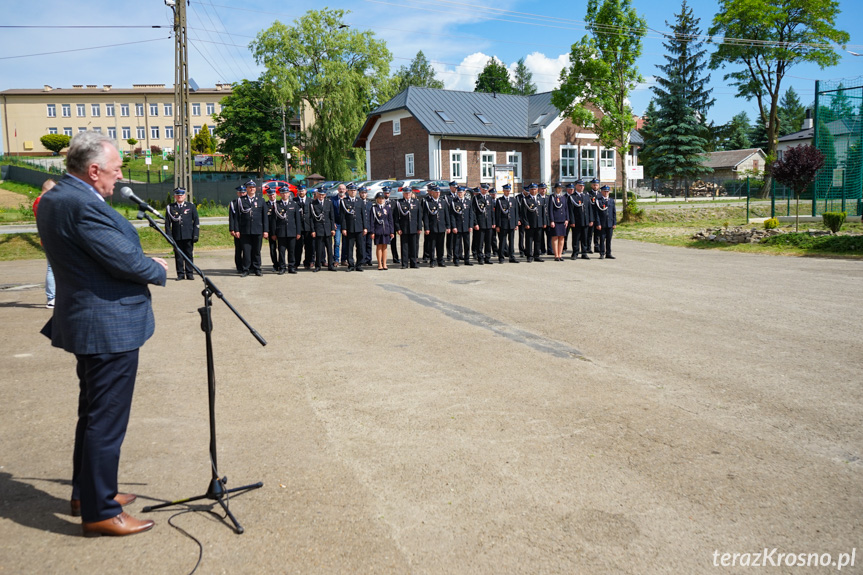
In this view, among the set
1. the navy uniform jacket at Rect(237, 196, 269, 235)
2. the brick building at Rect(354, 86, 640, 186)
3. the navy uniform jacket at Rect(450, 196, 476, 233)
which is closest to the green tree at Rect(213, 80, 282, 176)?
the brick building at Rect(354, 86, 640, 186)

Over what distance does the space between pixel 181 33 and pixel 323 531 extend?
74.4ft

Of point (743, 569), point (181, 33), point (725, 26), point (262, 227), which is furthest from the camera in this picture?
point (725, 26)

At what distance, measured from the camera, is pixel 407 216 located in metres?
17.2

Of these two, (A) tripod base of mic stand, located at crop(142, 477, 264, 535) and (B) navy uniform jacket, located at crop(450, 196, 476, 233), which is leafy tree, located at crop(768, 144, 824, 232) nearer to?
(B) navy uniform jacket, located at crop(450, 196, 476, 233)

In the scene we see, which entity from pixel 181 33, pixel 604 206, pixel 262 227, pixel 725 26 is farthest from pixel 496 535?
pixel 725 26

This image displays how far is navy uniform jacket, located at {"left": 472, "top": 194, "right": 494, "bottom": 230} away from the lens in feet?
60.0

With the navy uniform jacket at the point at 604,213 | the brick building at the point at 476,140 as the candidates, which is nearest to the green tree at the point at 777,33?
the brick building at the point at 476,140

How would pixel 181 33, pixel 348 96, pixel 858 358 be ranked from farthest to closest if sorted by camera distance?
pixel 348 96
pixel 181 33
pixel 858 358

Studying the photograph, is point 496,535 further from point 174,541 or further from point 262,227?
point 262,227

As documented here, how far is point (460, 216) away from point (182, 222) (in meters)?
6.92

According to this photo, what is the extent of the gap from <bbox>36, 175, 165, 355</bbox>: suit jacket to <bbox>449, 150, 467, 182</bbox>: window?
43.9 meters

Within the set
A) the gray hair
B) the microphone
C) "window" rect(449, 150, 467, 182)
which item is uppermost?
"window" rect(449, 150, 467, 182)

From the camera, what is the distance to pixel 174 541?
3629mm

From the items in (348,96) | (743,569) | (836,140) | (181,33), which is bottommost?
(743,569)
